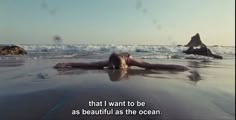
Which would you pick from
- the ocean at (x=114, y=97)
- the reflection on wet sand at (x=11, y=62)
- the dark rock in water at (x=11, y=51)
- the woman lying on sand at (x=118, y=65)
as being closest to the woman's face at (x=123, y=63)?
the woman lying on sand at (x=118, y=65)

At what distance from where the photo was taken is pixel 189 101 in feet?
10.2

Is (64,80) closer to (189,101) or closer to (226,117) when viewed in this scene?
(189,101)

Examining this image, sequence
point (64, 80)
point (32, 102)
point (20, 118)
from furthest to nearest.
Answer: point (64, 80) < point (32, 102) < point (20, 118)

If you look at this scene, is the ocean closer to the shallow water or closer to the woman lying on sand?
the shallow water

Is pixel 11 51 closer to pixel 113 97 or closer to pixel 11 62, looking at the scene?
pixel 11 62

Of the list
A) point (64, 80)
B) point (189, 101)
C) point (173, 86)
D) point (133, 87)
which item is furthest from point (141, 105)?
point (64, 80)

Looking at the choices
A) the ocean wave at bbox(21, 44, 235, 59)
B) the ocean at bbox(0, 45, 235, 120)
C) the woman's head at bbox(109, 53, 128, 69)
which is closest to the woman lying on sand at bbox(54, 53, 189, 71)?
the woman's head at bbox(109, 53, 128, 69)

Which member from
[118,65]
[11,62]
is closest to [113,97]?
[118,65]

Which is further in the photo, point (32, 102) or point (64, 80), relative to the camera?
point (64, 80)

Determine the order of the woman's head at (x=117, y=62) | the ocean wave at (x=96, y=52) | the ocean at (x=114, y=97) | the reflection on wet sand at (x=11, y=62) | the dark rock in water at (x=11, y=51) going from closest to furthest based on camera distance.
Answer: the ocean at (x=114, y=97), the woman's head at (x=117, y=62), the reflection on wet sand at (x=11, y=62), the ocean wave at (x=96, y=52), the dark rock in water at (x=11, y=51)

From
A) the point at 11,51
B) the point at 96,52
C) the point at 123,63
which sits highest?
the point at 123,63

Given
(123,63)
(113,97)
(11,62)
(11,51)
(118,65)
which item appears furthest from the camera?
(11,51)

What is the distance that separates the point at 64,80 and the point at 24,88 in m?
0.76

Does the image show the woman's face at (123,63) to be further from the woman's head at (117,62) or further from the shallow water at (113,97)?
the shallow water at (113,97)
